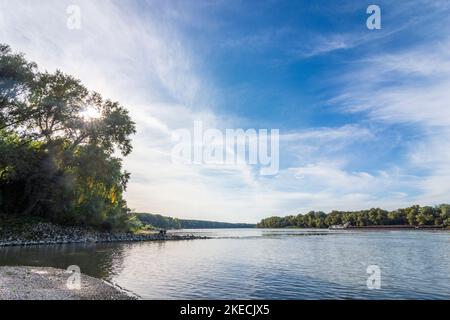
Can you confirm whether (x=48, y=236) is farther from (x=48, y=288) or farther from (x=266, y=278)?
(x=266, y=278)

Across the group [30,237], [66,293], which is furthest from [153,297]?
[30,237]

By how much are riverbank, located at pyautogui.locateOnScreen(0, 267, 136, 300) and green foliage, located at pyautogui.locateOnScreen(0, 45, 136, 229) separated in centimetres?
3683

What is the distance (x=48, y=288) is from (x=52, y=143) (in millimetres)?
52163

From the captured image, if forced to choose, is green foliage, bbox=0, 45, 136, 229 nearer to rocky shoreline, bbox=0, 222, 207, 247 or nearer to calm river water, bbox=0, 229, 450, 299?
rocky shoreline, bbox=0, 222, 207, 247

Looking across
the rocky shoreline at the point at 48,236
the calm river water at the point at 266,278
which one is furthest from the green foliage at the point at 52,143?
the calm river water at the point at 266,278

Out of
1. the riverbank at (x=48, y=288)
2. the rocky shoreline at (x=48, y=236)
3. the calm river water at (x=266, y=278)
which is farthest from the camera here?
the rocky shoreline at (x=48, y=236)

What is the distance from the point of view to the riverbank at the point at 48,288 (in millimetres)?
20158

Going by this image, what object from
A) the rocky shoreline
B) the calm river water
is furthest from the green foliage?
the calm river water

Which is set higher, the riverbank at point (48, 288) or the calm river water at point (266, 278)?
the riverbank at point (48, 288)

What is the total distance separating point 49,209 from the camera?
73.5 metres

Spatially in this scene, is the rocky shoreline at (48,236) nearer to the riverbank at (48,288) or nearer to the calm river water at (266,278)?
the calm river water at (266,278)

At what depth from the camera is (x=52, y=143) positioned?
68.0m

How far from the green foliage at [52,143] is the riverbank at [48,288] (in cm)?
3683

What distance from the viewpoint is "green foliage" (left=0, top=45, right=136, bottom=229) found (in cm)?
6069
